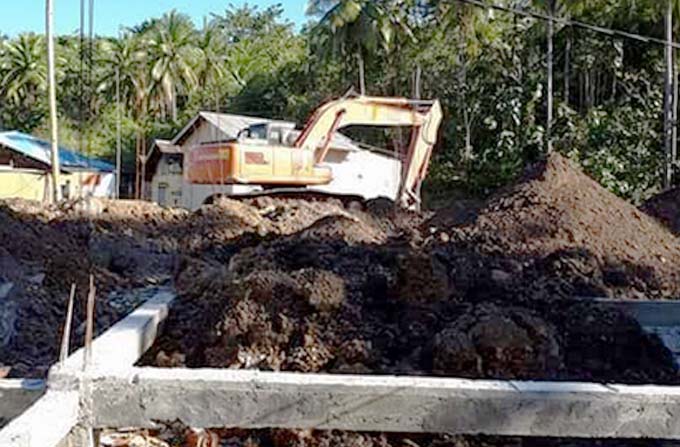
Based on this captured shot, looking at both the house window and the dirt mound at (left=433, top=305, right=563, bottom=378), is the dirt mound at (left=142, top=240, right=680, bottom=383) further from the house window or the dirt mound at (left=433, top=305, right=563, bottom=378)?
the house window

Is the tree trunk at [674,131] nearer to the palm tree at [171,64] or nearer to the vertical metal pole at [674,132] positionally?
the vertical metal pole at [674,132]

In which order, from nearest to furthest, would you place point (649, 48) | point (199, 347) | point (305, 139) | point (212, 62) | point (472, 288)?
point (199, 347)
point (472, 288)
point (305, 139)
point (649, 48)
point (212, 62)

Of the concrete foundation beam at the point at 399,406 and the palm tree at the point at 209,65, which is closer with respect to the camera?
the concrete foundation beam at the point at 399,406

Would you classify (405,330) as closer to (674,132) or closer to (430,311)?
(430,311)

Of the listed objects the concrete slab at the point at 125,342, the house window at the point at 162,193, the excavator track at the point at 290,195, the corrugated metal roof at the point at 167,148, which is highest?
the corrugated metal roof at the point at 167,148

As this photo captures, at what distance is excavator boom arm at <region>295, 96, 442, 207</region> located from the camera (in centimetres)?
1380

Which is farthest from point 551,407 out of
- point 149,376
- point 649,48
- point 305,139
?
point 649,48

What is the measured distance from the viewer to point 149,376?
3871mm

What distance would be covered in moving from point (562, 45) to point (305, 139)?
1875 cm

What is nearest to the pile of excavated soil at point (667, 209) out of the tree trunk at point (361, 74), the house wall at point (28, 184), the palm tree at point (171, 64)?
the house wall at point (28, 184)

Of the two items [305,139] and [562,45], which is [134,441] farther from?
[562,45]

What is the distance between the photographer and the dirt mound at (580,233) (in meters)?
7.85

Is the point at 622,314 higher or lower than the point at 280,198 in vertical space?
lower

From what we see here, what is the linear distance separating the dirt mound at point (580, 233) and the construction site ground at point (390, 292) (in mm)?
24
